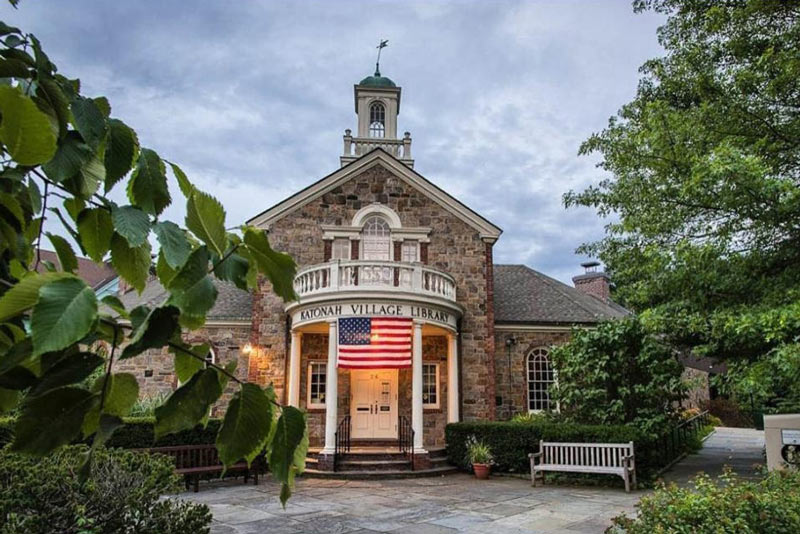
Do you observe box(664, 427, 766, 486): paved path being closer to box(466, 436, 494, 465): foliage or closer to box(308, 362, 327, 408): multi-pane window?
box(466, 436, 494, 465): foliage

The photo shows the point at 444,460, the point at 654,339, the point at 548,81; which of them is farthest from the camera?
the point at 444,460

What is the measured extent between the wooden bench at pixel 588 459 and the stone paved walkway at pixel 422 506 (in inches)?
15.9

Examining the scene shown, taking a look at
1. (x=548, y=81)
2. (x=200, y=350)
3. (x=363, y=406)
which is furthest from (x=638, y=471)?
(x=200, y=350)

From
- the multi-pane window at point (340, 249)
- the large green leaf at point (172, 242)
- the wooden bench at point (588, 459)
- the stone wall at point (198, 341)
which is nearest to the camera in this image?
the large green leaf at point (172, 242)

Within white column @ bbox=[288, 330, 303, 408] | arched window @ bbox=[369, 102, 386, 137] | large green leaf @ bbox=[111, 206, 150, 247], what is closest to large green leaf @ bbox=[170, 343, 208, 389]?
large green leaf @ bbox=[111, 206, 150, 247]

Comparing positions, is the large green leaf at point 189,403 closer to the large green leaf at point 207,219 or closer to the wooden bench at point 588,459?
the large green leaf at point 207,219

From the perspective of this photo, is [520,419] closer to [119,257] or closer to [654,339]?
[654,339]

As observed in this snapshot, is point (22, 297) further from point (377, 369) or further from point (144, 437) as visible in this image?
point (377, 369)

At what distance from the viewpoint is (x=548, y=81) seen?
12.4 m

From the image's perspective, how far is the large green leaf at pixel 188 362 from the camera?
1000 millimetres

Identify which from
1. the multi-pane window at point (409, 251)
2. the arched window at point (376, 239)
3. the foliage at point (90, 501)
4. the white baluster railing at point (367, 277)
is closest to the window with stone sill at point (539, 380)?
the white baluster railing at point (367, 277)

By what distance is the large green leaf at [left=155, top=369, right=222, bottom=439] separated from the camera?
859 millimetres

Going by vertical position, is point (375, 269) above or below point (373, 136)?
below

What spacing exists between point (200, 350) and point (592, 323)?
18.1 metres
